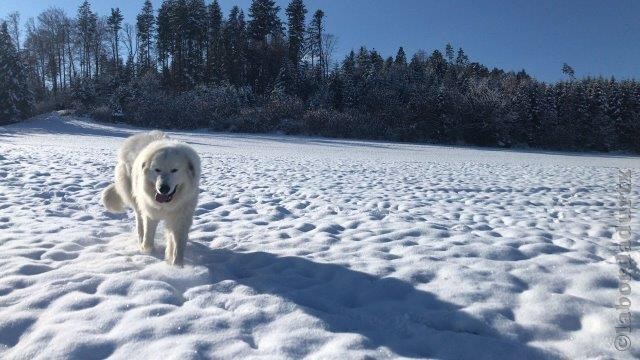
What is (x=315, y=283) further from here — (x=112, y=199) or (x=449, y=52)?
(x=449, y=52)

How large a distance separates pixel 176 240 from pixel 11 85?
1393 inches

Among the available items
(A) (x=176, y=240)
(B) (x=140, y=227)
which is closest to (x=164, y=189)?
(A) (x=176, y=240)

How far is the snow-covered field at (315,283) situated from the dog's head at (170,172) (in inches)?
26.9

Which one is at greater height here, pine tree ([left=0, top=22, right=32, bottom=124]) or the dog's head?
pine tree ([left=0, top=22, right=32, bottom=124])

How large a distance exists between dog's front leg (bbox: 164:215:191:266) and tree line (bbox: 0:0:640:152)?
2739cm

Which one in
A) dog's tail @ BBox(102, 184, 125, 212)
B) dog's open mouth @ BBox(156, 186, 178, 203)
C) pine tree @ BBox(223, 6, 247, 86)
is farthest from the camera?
pine tree @ BBox(223, 6, 247, 86)

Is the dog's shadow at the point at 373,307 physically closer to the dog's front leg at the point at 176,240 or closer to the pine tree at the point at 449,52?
the dog's front leg at the point at 176,240

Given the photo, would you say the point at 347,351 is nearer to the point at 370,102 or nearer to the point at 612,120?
the point at 370,102

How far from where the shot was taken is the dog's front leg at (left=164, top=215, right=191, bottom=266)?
3912 millimetres

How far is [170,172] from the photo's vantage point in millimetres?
3766

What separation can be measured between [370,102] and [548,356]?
114 feet

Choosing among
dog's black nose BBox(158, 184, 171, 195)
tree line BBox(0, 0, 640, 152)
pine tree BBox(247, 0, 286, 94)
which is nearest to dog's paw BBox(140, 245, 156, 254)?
dog's black nose BBox(158, 184, 171, 195)

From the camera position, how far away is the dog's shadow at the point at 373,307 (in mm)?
2539

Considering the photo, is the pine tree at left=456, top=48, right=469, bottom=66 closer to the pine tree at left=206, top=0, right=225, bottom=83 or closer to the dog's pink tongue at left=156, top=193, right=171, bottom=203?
the pine tree at left=206, top=0, right=225, bottom=83
